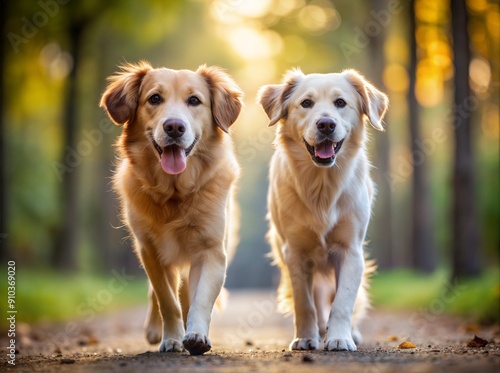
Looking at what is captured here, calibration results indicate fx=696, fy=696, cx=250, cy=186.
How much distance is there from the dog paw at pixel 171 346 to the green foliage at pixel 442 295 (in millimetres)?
4459

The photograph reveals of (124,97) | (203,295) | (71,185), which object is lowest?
(203,295)

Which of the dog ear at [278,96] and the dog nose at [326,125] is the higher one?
the dog ear at [278,96]

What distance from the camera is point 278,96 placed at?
6105 millimetres

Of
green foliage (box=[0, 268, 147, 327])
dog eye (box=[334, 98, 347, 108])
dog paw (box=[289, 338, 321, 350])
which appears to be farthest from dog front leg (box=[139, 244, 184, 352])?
green foliage (box=[0, 268, 147, 327])

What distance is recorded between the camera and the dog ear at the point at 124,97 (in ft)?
18.3

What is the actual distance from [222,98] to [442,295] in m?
6.56

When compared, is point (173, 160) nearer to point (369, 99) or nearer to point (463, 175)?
point (369, 99)

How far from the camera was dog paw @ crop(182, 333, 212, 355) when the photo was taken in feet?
15.3

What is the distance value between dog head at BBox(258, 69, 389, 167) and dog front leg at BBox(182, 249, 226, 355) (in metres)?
1.17

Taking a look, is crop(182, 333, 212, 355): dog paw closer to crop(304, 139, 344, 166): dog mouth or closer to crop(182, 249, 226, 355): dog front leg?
crop(182, 249, 226, 355): dog front leg

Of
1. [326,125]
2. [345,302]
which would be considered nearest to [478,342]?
[345,302]

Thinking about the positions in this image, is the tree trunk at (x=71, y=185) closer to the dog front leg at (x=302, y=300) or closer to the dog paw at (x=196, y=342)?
the dog front leg at (x=302, y=300)

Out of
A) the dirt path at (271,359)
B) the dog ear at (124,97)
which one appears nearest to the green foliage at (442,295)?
the dirt path at (271,359)

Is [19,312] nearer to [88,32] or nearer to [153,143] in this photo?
[153,143]
